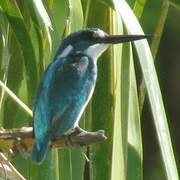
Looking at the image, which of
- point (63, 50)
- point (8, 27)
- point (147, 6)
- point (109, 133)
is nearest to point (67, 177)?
point (109, 133)

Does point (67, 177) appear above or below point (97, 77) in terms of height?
below

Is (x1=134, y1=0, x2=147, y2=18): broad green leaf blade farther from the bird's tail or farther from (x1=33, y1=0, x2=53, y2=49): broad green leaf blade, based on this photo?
the bird's tail

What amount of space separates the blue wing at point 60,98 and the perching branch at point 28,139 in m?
0.02

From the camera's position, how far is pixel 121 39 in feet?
6.86

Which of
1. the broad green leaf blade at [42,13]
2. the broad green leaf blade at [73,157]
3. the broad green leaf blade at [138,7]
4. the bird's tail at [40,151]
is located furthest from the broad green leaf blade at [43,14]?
the broad green leaf blade at [138,7]

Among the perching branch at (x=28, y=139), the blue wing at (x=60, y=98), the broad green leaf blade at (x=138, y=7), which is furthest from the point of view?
the broad green leaf blade at (x=138, y=7)

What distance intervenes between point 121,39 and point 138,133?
20 centimetres

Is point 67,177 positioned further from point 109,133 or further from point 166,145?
point 166,145

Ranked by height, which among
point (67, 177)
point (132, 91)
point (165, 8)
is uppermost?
point (165, 8)

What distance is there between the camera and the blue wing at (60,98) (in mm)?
1977

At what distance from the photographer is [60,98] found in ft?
6.69

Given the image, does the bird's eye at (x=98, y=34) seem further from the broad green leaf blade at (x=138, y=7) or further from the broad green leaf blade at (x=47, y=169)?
the broad green leaf blade at (x=47, y=169)

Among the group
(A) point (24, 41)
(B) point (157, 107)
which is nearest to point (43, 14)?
(A) point (24, 41)

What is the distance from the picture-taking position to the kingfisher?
1.99m
